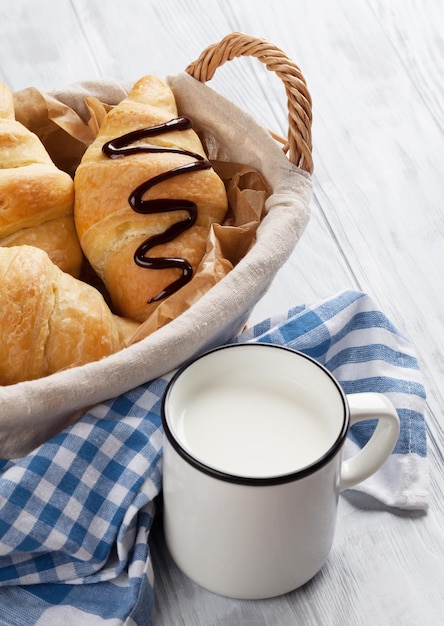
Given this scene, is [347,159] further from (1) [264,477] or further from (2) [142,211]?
(1) [264,477]

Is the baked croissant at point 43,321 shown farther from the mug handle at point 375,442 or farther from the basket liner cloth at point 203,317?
the mug handle at point 375,442

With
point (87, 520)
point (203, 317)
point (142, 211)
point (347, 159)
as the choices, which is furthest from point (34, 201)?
point (347, 159)

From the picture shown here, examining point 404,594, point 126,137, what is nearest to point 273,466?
point 404,594

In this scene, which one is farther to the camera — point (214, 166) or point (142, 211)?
point (214, 166)

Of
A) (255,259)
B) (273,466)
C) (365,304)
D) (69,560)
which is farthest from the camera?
(365,304)

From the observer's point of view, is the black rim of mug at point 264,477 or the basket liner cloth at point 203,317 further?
the basket liner cloth at point 203,317

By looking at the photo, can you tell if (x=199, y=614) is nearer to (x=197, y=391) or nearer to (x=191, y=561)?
(x=191, y=561)

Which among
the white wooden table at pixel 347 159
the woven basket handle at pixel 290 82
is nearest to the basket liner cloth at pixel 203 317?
the woven basket handle at pixel 290 82
